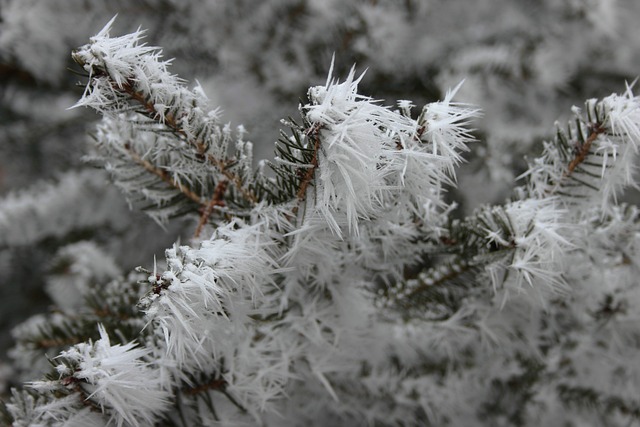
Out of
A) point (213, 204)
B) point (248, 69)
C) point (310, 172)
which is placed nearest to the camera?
point (310, 172)

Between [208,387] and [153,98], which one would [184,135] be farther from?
[208,387]

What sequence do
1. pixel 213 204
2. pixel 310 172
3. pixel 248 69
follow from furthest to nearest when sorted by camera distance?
pixel 248 69 < pixel 213 204 < pixel 310 172

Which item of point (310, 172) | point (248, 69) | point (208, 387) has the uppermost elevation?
point (248, 69)

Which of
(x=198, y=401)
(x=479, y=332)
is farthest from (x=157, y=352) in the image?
(x=479, y=332)

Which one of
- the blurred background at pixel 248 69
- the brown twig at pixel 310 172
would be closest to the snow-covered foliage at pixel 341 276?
the brown twig at pixel 310 172

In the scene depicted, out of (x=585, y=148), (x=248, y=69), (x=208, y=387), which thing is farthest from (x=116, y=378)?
(x=248, y=69)

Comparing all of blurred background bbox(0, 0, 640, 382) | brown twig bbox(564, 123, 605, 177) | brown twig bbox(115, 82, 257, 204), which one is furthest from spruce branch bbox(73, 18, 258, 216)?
blurred background bbox(0, 0, 640, 382)

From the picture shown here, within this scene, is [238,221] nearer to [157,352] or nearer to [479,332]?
[157,352]

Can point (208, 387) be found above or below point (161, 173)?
below
